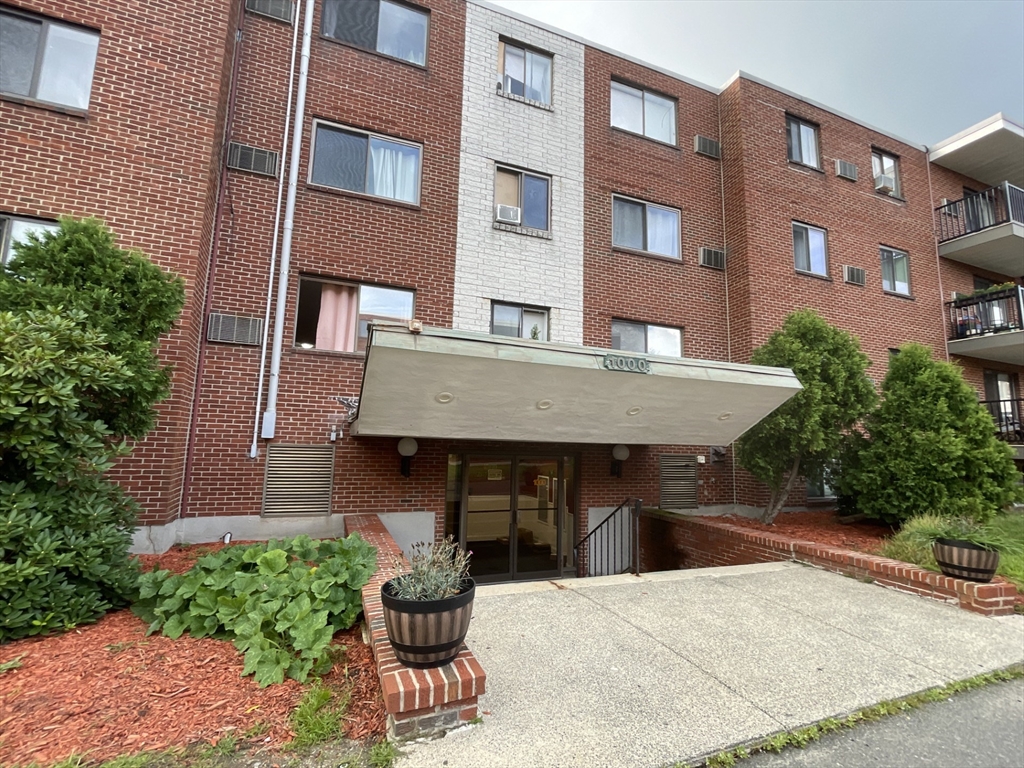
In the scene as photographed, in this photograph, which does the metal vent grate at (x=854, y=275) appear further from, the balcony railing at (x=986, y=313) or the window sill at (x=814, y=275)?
the balcony railing at (x=986, y=313)

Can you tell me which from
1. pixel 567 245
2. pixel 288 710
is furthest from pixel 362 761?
pixel 567 245

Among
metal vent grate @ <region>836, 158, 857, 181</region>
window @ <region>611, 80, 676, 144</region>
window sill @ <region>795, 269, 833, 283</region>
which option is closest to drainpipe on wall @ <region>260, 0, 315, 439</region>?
window @ <region>611, 80, 676, 144</region>

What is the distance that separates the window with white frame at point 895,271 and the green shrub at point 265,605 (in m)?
15.3

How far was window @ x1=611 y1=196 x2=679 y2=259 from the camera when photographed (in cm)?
1059

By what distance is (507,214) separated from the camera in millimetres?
9344

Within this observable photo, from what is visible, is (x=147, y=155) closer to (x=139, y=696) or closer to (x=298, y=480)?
(x=298, y=480)

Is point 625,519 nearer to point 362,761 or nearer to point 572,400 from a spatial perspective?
point 572,400

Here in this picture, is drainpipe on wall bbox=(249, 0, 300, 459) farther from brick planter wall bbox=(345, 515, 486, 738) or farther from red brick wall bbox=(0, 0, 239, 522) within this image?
brick planter wall bbox=(345, 515, 486, 738)

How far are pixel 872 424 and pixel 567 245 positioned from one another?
660cm

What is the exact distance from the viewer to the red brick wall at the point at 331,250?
721 centimetres

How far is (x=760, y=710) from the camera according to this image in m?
3.07

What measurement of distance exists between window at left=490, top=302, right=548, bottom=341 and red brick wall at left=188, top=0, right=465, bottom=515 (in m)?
0.98

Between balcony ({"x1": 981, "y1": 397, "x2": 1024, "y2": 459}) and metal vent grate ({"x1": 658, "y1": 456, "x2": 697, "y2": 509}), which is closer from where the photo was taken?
metal vent grate ({"x1": 658, "y1": 456, "x2": 697, "y2": 509})

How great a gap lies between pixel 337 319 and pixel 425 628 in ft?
20.7
